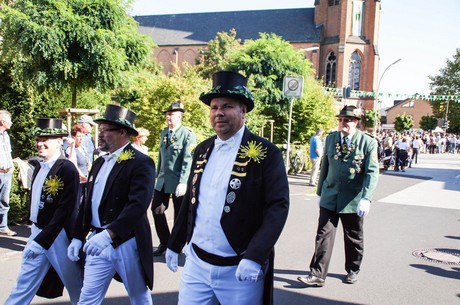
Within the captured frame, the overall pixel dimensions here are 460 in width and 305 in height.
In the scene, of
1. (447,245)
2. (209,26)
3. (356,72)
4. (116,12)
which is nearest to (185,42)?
(209,26)

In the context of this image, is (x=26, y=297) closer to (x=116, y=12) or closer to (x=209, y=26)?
(x=116, y=12)

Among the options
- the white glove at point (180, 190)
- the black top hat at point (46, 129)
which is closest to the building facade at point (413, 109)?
the white glove at point (180, 190)

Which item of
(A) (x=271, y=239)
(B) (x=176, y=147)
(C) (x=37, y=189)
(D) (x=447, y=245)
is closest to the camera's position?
(A) (x=271, y=239)

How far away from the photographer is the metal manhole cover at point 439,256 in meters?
6.45

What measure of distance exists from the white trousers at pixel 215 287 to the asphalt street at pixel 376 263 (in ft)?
6.30

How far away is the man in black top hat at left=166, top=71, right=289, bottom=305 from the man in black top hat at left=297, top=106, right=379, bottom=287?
8.48 ft

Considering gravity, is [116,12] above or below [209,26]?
below

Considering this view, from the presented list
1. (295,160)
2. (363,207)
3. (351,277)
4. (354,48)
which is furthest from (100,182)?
(354,48)

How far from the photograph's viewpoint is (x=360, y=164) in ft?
17.5

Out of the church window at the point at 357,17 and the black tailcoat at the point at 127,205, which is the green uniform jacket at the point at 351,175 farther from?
the church window at the point at 357,17

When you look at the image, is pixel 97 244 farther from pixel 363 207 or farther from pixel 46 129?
pixel 363 207

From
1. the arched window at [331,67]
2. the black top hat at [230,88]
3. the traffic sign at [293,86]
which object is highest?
the arched window at [331,67]

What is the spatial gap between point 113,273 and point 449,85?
77.3 meters

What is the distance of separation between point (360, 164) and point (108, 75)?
21.4 ft
